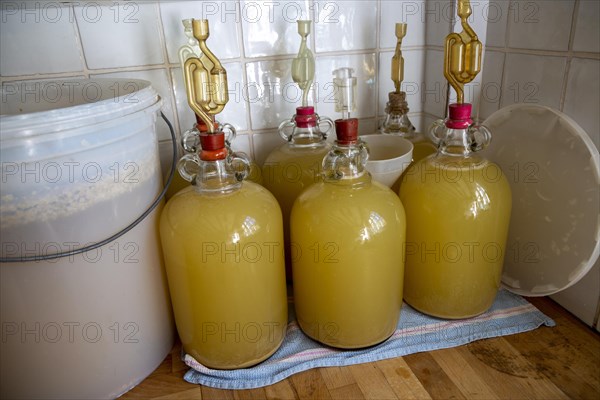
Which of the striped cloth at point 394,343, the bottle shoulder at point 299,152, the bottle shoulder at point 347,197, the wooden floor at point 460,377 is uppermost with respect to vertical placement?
the bottle shoulder at point 299,152

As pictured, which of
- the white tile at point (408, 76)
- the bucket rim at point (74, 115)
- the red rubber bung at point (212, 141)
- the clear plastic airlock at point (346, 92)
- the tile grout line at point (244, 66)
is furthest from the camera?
the white tile at point (408, 76)

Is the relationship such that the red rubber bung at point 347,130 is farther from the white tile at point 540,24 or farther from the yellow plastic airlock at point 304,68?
the white tile at point 540,24

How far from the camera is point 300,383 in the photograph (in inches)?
23.2

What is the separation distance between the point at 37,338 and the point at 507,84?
2.48ft

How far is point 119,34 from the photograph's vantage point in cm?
71

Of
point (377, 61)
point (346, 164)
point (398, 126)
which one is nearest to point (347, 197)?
point (346, 164)

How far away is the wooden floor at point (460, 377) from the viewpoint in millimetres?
562

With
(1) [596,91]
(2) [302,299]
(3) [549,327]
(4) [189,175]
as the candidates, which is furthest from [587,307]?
(4) [189,175]

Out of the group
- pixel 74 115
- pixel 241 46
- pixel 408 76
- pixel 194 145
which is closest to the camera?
pixel 74 115

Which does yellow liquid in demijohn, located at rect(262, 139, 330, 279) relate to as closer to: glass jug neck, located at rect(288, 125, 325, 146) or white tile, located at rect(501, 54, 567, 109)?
glass jug neck, located at rect(288, 125, 325, 146)

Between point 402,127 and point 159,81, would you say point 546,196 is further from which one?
point 159,81

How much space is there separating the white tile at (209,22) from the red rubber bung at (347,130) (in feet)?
0.97

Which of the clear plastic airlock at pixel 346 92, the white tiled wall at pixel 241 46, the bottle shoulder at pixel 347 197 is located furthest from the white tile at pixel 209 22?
the bottle shoulder at pixel 347 197

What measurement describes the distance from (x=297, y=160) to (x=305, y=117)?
0.07m
